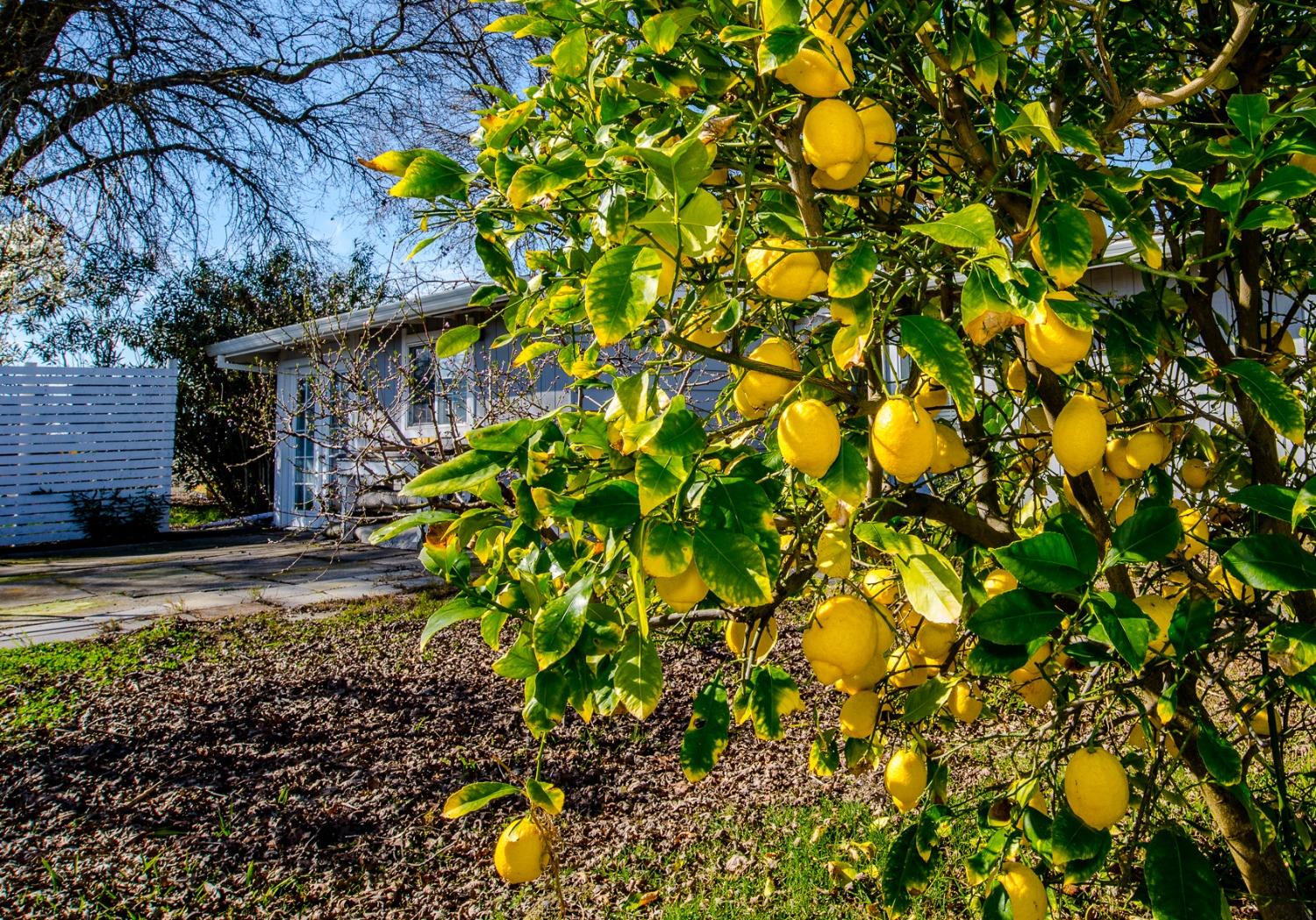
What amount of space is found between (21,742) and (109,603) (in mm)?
3653

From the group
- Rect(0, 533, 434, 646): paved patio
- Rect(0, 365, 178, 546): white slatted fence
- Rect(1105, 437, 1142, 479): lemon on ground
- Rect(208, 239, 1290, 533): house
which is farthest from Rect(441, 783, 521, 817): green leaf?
Rect(0, 365, 178, 546): white slatted fence

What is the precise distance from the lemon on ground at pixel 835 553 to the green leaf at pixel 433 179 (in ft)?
1.95

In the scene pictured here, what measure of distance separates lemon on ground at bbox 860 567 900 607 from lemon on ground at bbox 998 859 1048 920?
458 millimetres

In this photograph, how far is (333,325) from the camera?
9875 millimetres

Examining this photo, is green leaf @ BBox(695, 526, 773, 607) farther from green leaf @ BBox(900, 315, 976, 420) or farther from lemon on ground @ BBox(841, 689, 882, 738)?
lemon on ground @ BBox(841, 689, 882, 738)

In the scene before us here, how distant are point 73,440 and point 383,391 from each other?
490 cm

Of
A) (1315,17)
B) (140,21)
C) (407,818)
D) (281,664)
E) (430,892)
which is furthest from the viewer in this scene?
(140,21)

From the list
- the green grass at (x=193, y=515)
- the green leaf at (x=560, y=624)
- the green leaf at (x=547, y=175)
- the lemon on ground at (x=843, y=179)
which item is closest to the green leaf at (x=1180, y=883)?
the green leaf at (x=560, y=624)

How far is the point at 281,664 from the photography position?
4641mm

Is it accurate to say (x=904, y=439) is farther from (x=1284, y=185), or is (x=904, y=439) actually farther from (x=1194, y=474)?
(x=1194, y=474)

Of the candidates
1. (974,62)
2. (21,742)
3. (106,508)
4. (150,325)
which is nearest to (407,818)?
(21,742)

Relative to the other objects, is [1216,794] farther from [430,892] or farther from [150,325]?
[150,325]

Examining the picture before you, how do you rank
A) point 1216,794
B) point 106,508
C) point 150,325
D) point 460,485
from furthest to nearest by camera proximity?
point 150,325 < point 106,508 < point 1216,794 < point 460,485

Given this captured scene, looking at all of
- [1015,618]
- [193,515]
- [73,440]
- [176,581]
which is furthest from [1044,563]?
[193,515]
